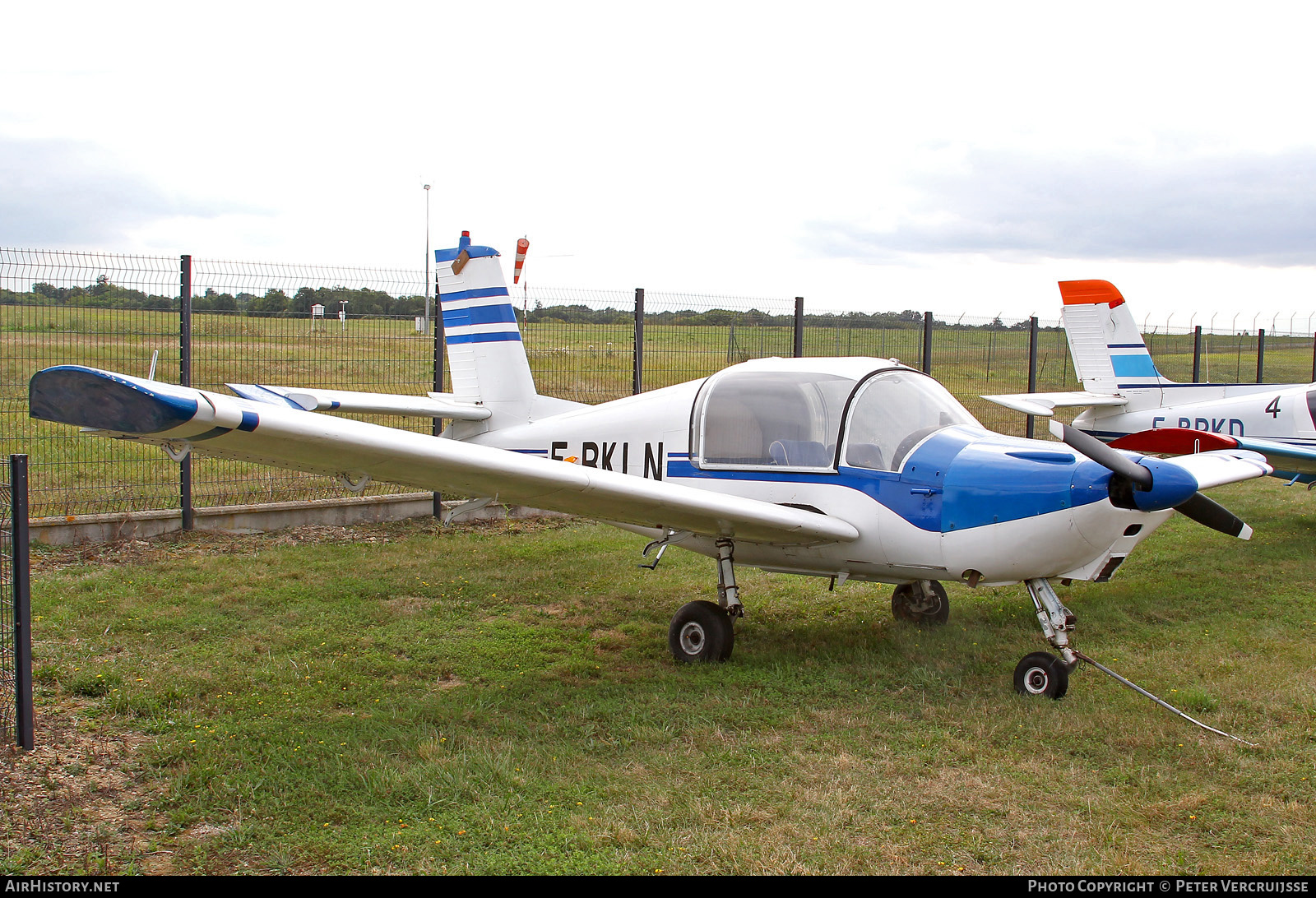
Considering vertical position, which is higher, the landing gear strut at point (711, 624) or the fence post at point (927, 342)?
the fence post at point (927, 342)

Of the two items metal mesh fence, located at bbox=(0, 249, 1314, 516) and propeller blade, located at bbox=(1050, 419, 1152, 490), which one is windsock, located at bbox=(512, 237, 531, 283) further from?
propeller blade, located at bbox=(1050, 419, 1152, 490)

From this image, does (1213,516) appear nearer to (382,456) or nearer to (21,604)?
(382,456)

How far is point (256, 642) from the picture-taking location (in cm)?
593

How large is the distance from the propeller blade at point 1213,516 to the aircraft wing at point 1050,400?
4.52 meters

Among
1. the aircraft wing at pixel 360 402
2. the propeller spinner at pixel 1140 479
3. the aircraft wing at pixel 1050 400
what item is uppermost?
the aircraft wing at pixel 1050 400

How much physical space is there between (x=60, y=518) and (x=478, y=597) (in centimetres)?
395

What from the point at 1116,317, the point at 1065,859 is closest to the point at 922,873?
the point at 1065,859

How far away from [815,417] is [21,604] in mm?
4263

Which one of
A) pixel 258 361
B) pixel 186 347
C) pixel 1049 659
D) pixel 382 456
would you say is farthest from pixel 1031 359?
pixel 382 456

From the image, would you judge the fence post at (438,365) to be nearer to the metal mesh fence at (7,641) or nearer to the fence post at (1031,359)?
the metal mesh fence at (7,641)

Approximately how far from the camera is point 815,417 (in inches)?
230

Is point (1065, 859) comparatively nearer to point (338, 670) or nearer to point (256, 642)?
point (338, 670)

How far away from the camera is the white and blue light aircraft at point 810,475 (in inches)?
176

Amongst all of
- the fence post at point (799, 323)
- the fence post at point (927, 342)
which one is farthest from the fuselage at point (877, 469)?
the fence post at point (927, 342)
